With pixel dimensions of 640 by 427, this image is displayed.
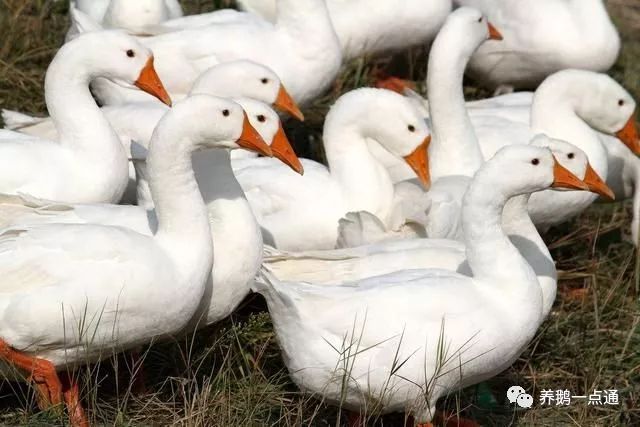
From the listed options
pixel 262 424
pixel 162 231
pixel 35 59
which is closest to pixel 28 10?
pixel 35 59

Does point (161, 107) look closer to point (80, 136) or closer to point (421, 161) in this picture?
point (80, 136)

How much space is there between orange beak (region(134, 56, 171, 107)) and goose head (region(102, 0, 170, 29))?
1554 mm

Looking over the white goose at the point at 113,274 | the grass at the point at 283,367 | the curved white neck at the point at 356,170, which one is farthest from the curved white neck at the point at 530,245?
the white goose at the point at 113,274

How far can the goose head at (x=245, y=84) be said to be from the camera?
23.6 feet

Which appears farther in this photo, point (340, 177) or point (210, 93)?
point (340, 177)

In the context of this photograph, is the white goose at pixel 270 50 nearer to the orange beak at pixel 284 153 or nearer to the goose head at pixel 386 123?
the goose head at pixel 386 123

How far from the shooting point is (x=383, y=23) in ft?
29.6

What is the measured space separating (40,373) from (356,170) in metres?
2.22

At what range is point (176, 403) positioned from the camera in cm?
587

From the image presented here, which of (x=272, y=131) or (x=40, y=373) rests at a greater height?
(x=272, y=131)

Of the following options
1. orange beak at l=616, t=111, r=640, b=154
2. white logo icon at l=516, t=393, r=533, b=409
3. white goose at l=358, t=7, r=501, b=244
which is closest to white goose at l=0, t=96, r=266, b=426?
white logo icon at l=516, t=393, r=533, b=409

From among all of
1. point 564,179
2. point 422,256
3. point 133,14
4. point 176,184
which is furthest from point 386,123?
point 133,14

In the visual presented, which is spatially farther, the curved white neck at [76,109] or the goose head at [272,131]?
the curved white neck at [76,109]

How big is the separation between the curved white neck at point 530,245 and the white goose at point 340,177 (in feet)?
2.73
